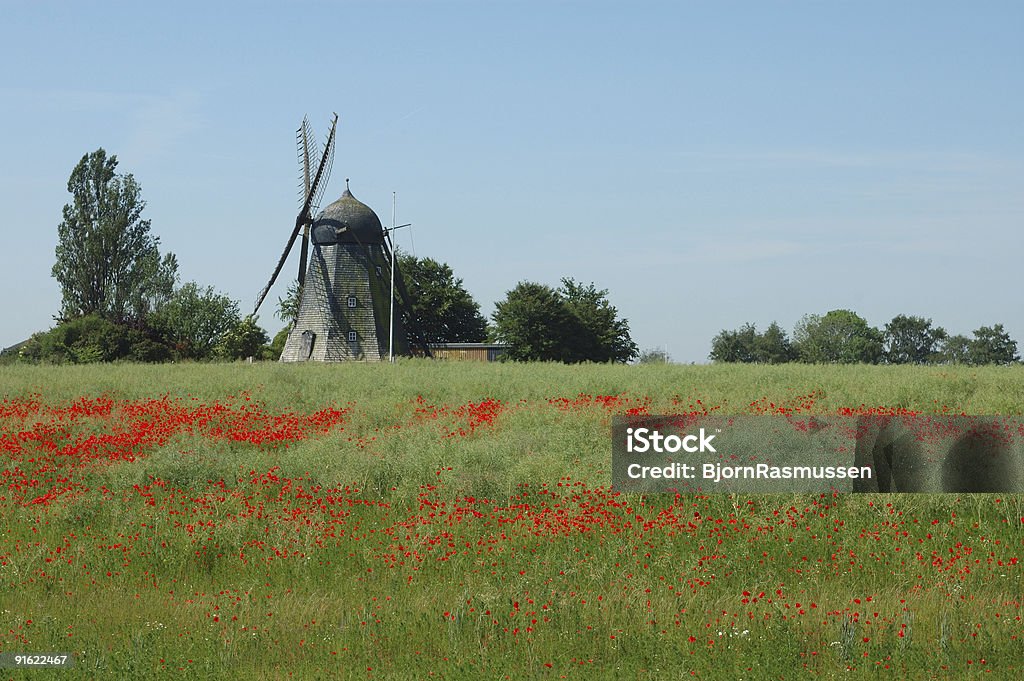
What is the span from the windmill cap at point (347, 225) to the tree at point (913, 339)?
102332 millimetres

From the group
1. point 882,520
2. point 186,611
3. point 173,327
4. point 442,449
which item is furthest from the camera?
point 173,327

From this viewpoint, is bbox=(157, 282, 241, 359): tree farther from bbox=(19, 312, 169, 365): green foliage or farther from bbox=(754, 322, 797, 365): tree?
bbox=(754, 322, 797, 365): tree

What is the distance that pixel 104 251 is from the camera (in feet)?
210

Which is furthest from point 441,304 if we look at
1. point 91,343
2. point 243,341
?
point 91,343

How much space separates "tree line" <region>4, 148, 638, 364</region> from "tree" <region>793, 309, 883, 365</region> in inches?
2327

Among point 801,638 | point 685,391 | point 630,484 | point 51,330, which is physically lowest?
point 801,638

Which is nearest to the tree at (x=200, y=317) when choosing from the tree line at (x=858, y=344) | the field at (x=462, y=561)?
the field at (x=462, y=561)

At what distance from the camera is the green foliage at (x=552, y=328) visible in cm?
7131

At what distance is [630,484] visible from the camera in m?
15.2

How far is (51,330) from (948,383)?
170 feet

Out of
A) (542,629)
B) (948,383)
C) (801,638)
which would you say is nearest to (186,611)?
(542,629)

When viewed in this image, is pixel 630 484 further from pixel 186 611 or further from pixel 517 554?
pixel 186 611

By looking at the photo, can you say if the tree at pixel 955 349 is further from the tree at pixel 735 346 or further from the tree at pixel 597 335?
the tree at pixel 597 335
